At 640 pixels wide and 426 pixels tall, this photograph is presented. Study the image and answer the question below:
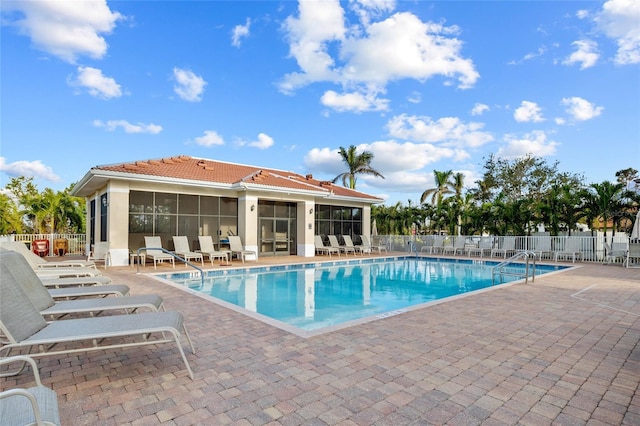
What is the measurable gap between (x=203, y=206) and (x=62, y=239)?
8.71 metres

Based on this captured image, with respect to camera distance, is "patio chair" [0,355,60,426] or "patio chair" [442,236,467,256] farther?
"patio chair" [442,236,467,256]

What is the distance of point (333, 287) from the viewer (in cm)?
1044

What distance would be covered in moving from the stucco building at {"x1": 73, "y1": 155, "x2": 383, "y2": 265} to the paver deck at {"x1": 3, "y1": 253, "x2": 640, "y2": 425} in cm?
960

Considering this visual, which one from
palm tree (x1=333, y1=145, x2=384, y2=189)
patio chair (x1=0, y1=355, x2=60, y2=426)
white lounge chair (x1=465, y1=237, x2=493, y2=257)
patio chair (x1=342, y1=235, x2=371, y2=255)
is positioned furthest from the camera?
palm tree (x1=333, y1=145, x2=384, y2=189)

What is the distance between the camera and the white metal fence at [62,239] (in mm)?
17994

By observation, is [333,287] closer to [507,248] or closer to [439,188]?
[507,248]

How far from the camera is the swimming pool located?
7.21 metres

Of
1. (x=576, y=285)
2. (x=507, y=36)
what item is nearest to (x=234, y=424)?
(x=576, y=285)

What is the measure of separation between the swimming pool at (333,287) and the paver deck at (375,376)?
98cm

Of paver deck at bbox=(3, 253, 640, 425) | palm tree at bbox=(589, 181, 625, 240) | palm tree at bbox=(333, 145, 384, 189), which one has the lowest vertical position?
paver deck at bbox=(3, 253, 640, 425)

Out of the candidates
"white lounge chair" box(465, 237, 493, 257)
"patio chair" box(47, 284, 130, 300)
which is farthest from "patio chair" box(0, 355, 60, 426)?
"white lounge chair" box(465, 237, 493, 257)

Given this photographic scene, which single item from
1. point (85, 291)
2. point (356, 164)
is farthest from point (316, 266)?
point (356, 164)

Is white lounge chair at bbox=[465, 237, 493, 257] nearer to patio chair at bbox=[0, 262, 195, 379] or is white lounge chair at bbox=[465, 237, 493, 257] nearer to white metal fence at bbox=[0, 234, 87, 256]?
patio chair at bbox=[0, 262, 195, 379]

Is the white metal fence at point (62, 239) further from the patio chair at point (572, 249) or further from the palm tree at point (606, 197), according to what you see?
→ the palm tree at point (606, 197)
